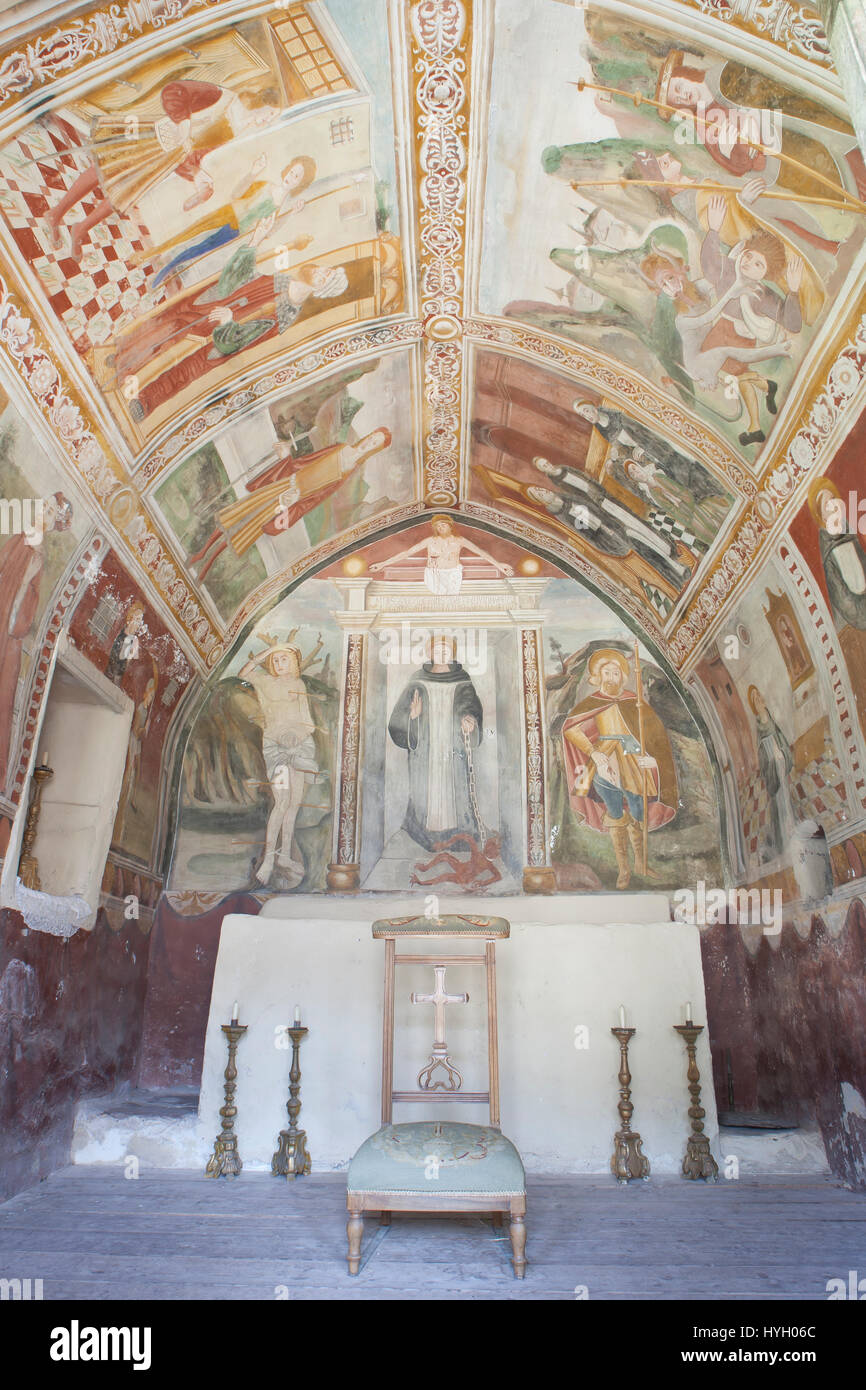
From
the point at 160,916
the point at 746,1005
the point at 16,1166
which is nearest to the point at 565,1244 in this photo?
the point at 16,1166

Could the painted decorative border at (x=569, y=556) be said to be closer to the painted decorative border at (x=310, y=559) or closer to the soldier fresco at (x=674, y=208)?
the painted decorative border at (x=310, y=559)

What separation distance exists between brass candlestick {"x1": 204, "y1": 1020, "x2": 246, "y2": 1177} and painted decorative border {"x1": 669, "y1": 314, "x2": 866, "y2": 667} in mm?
5081

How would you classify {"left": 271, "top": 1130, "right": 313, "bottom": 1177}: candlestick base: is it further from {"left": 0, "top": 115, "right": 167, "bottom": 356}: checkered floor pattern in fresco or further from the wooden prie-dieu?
{"left": 0, "top": 115, "right": 167, "bottom": 356}: checkered floor pattern in fresco

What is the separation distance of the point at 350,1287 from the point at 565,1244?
1199mm

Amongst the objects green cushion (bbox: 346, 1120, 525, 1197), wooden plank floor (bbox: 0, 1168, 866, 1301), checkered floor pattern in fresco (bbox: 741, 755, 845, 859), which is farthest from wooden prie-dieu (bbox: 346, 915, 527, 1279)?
checkered floor pattern in fresco (bbox: 741, 755, 845, 859)

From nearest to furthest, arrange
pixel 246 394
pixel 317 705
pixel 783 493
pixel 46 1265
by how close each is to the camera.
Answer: pixel 46 1265 < pixel 783 493 < pixel 246 394 < pixel 317 705

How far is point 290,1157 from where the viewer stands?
6098 millimetres

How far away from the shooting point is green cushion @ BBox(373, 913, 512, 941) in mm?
5418

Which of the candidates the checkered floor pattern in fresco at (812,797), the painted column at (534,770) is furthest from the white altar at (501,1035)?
the painted column at (534,770)

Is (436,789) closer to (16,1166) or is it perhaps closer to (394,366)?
(394,366)

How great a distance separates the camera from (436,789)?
939cm

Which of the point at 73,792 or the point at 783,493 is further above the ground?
the point at 783,493

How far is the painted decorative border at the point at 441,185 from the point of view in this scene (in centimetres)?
523

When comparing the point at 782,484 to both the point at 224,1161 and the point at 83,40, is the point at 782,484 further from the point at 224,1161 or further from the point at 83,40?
the point at 224,1161
